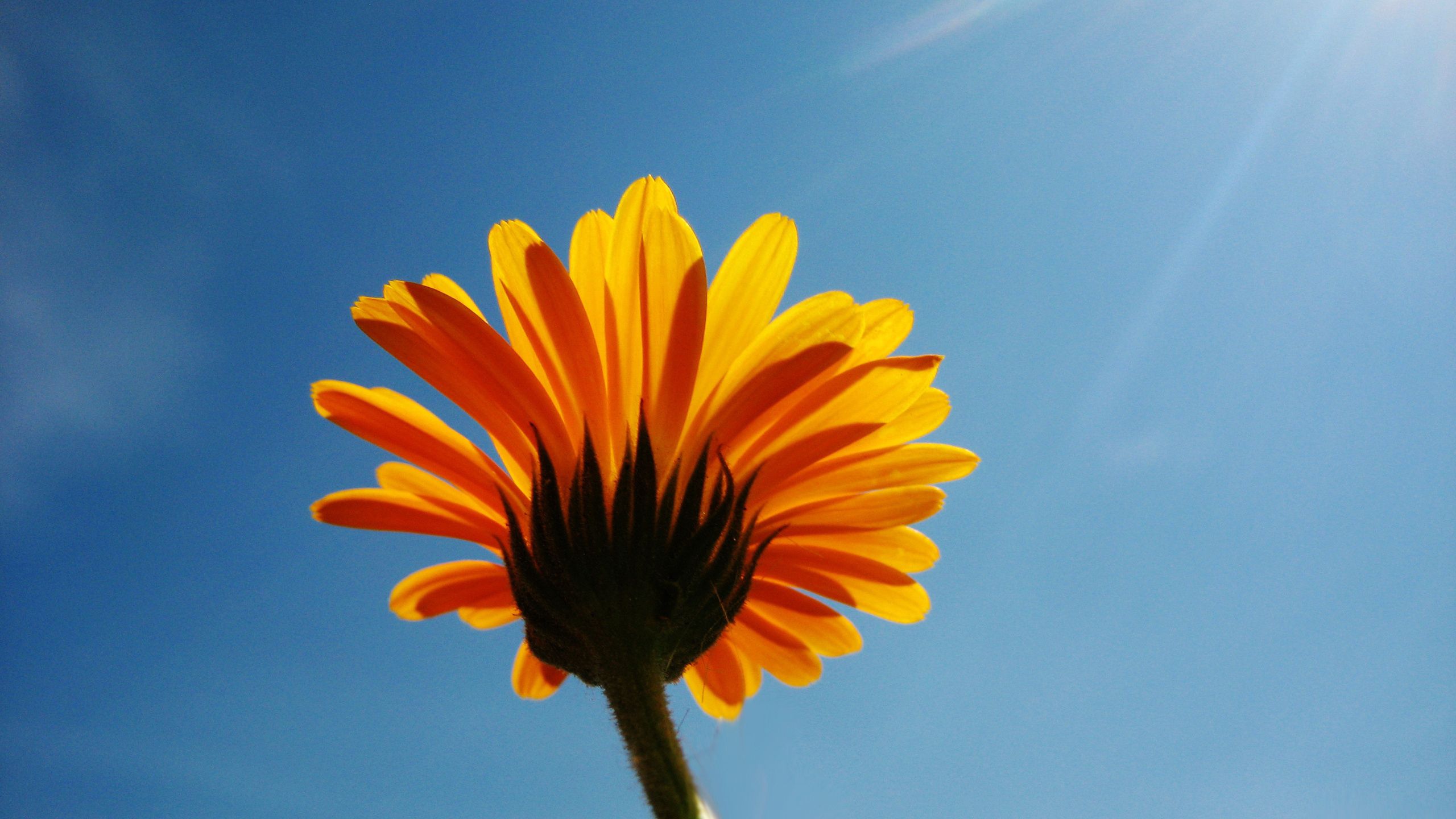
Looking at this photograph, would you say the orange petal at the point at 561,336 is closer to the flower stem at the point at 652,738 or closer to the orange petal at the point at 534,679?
the flower stem at the point at 652,738

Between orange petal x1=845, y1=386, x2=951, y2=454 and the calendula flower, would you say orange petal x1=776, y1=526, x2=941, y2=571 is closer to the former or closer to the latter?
the calendula flower

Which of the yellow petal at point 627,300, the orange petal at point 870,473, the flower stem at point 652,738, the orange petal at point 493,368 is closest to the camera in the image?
the flower stem at point 652,738

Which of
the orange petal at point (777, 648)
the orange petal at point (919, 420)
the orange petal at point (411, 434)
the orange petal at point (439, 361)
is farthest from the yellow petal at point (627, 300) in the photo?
the orange petal at point (777, 648)

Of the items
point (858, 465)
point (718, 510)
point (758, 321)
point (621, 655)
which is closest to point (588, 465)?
point (718, 510)

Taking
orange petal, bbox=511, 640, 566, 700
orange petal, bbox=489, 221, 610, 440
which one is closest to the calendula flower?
orange petal, bbox=489, 221, 610, 440

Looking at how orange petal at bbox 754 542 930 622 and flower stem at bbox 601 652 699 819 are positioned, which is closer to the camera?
flower stem at bbox 601 652 699 819

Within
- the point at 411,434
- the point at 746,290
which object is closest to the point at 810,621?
the point at 746,290
